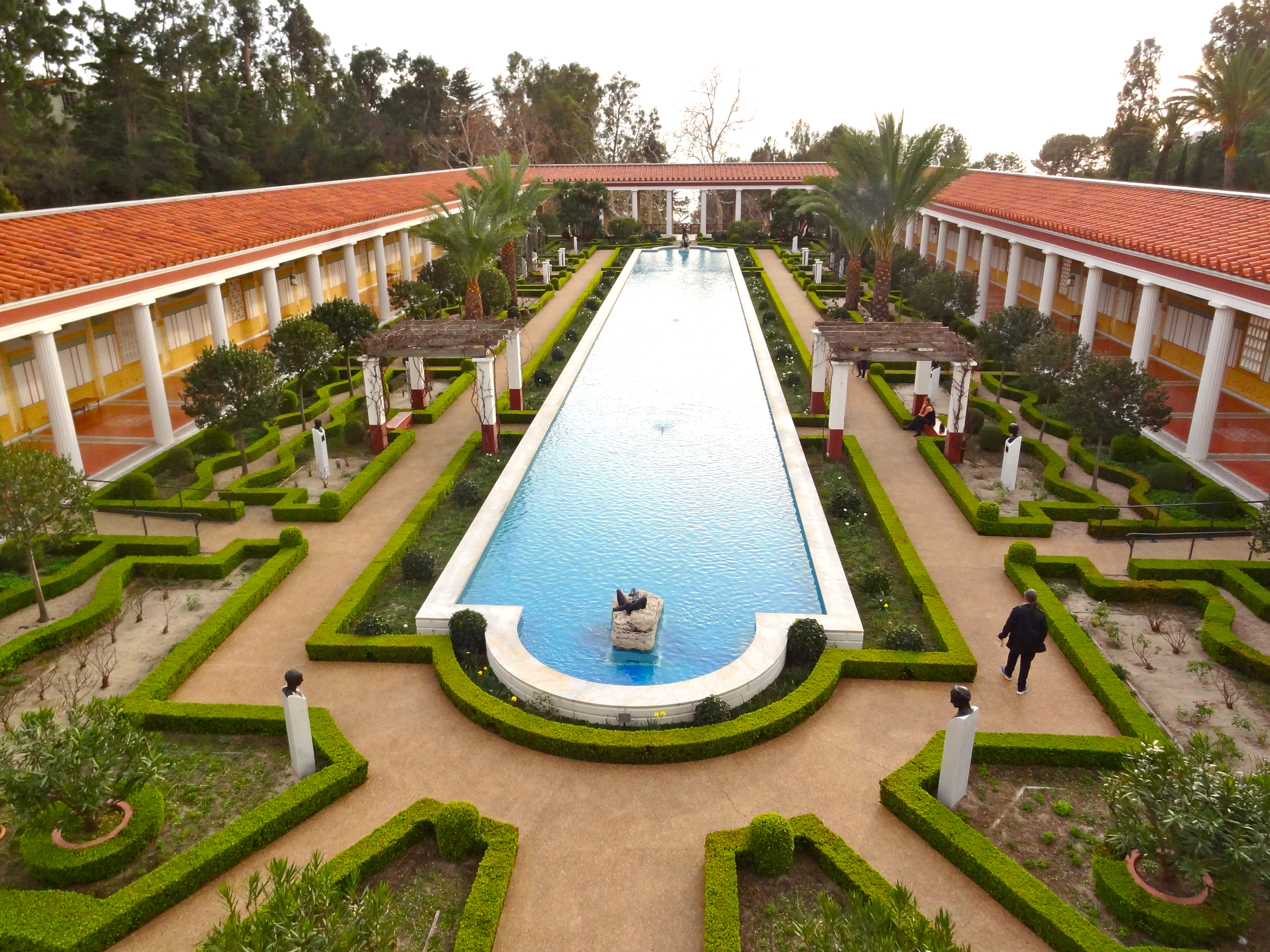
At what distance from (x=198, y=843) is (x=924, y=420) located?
17.8 metres

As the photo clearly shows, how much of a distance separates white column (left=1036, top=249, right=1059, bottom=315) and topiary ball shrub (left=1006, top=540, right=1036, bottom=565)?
13.9m

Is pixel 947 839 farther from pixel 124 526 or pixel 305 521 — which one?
pixel 124 526

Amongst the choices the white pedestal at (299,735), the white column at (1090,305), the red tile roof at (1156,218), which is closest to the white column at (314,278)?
the white pedestal at (299,735)

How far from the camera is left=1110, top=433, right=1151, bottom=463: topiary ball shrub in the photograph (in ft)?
65.1

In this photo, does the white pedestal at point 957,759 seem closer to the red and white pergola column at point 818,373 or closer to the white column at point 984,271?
the red and white pergola column at point 818,373

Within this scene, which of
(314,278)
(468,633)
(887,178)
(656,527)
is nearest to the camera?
(468,633)

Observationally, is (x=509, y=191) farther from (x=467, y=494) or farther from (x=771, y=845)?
(x=771, y=845)

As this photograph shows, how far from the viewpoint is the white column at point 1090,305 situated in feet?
80.3

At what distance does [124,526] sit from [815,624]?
13204 mm

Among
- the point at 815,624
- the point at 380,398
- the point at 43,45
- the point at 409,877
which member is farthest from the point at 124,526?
the point at 43,45

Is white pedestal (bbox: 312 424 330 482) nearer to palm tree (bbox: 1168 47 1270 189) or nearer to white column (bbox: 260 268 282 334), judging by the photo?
white column (bbox: 260 268 282 334)

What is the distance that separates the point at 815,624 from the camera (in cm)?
1297

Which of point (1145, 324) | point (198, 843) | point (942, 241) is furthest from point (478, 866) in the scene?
point (942, 241)

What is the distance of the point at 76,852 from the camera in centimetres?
908
